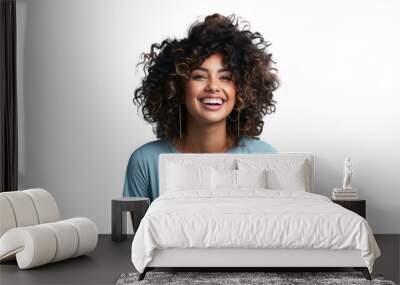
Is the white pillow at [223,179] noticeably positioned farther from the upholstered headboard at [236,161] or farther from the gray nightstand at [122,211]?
the gray nightstand at [122,211]

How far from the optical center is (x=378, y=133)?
297 inches

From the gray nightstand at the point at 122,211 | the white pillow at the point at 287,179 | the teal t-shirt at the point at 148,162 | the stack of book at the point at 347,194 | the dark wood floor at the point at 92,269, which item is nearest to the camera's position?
the dark wood floor at the point at 92,269

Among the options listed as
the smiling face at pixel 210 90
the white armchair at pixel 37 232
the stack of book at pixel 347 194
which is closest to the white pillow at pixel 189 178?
the smiling face at pixel 210 90

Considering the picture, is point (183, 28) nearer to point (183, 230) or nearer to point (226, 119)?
point (226, 119)

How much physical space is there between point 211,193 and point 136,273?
3.73ft

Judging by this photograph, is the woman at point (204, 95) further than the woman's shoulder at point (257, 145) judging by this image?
No

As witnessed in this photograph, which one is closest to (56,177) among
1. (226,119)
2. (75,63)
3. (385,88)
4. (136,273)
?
(75,63)

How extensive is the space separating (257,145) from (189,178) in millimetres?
1006

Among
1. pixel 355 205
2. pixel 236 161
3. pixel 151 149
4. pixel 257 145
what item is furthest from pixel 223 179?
pixel 355 205

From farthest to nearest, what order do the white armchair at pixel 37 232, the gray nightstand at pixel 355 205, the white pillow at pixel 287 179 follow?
the gray nightstand at pixel 355 205, the white pillow at pixel 287 179, the white armchair at pixel 37 232

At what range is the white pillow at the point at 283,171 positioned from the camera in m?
6.86

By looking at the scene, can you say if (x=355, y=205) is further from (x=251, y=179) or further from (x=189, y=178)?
(x=189, y=178)

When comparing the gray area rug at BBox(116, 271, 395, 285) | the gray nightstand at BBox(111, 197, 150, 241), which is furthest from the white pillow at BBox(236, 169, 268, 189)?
the gray area rug at BBox(116, 271, 395, 285)

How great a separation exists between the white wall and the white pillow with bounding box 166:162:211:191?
782 mm
